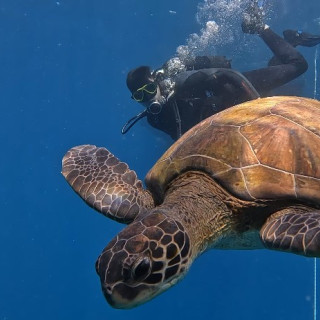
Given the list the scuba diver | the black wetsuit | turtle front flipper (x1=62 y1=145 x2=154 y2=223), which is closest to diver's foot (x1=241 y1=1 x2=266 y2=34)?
the scuba diver

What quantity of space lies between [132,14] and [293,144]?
24980mm

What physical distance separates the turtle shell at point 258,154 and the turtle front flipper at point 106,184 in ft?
0.73

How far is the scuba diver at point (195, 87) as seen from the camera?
18.3ft

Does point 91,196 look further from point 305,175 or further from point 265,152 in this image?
point 305,175

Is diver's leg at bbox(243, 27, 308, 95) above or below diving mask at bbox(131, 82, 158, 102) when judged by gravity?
below

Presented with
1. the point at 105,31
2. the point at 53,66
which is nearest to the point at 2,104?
the point at 53,66

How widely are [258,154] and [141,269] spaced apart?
4.34 ft

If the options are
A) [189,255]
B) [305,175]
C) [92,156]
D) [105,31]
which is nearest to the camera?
[189,255]

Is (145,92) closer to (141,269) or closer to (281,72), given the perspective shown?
(281,72)

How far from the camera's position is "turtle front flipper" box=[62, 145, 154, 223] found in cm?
300

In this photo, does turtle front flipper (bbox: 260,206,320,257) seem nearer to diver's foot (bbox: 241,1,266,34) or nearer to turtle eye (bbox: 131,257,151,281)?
turtle eye (bbox: 131,257,151,281)

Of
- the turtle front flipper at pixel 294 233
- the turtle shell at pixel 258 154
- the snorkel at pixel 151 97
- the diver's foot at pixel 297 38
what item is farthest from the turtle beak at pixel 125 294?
the diver's foot at pixel 297 38

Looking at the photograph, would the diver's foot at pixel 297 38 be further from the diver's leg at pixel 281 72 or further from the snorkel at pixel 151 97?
the snorkel at pixel 151 97

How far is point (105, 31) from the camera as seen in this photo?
24.9m
